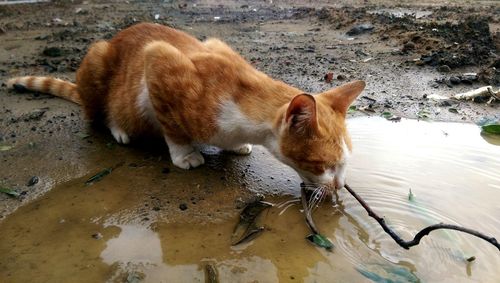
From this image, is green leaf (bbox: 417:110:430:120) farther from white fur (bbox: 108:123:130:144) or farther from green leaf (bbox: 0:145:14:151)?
green leaf (bbox: 0:145:14:151)

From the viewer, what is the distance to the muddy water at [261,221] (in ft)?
7.63

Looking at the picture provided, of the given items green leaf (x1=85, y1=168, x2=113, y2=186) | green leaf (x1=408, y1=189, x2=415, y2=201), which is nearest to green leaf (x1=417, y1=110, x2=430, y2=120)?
green leaf (x1=408, y1=189, x2=415, y2=201)

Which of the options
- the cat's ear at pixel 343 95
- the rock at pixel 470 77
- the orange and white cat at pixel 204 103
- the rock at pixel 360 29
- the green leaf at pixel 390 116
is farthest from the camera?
the rock at pixel 360 29

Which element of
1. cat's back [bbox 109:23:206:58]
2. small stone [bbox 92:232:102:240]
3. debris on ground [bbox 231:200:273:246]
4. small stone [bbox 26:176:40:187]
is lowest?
small stone [bbox 26:176:40:187]

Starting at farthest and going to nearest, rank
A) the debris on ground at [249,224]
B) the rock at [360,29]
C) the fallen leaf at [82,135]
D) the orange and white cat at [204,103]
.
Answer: the rock at [360,29], the fallen leaf at [82,135], the orange and white cat at [204,103], the debris on ground at [249,224]

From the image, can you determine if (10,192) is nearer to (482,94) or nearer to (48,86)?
(48,86)

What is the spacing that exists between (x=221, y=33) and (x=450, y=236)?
19.1 ft

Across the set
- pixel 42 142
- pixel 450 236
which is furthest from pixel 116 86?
pixel 450 236

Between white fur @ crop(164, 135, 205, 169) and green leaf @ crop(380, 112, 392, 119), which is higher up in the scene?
green leaf @ crop(380, 112, 392, 119)

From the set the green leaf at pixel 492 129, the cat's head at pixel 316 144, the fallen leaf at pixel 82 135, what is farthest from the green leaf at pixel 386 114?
the fallen leaf at pixel 82 135

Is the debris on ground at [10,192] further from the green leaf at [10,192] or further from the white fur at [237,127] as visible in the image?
the white fur at [237,127]

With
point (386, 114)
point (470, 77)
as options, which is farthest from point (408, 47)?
point (386, 114)

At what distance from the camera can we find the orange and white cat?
271 centimetres

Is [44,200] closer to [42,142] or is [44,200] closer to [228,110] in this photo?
[42,142]
